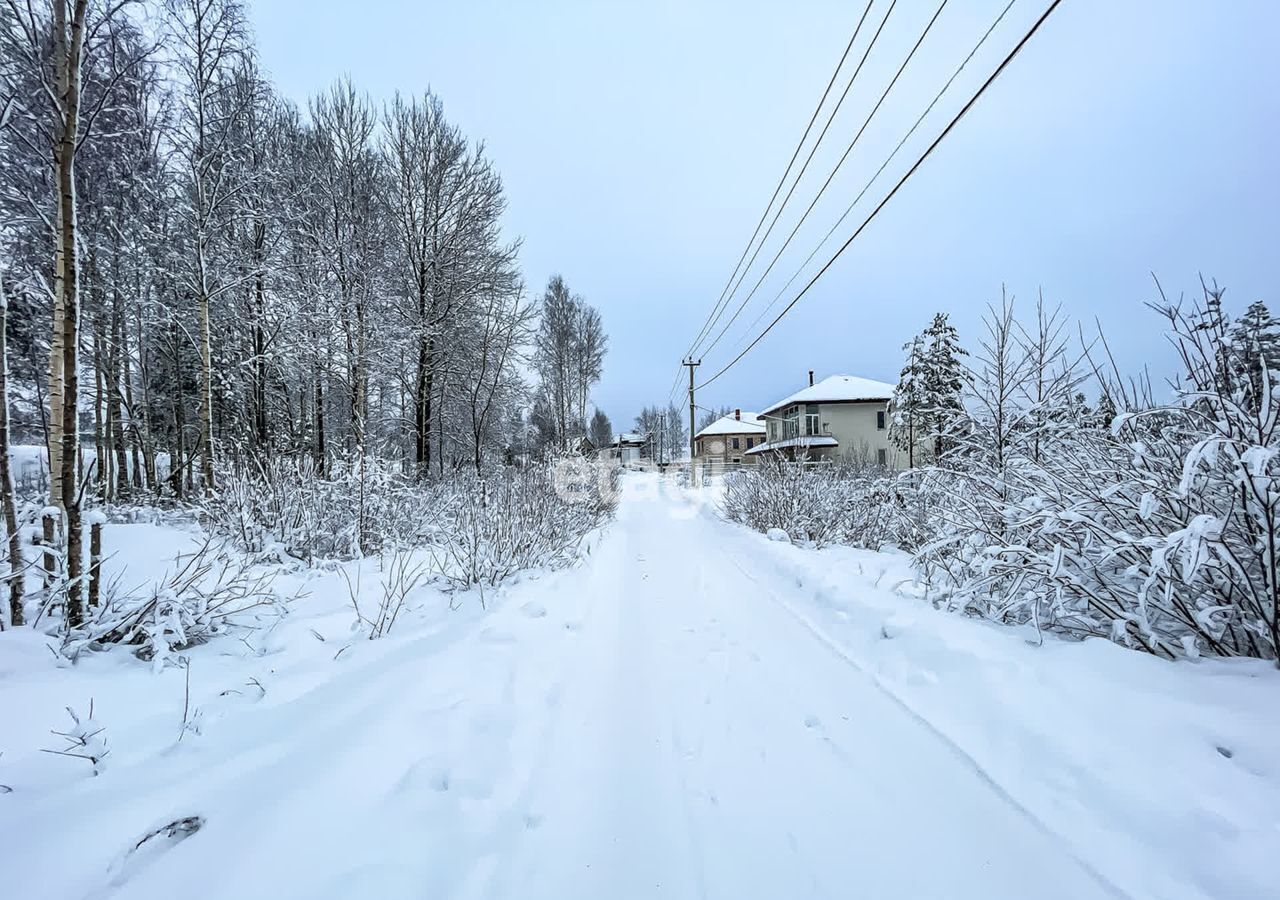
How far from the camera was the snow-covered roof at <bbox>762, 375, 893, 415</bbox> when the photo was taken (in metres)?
30.5

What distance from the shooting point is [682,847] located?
157 centimetres

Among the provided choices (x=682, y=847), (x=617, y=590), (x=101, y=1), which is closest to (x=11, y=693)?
(x=682, y=847)

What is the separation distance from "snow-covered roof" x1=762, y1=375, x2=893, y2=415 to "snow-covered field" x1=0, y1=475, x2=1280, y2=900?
30.2 metres

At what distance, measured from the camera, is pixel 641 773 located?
196 centimetres

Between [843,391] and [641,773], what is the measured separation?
3315 cm

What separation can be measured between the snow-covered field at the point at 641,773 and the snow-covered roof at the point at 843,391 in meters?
30.2

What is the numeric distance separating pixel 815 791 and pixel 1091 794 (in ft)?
3.17

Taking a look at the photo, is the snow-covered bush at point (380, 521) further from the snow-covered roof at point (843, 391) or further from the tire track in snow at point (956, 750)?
the snow-covered roof at point (843, 391)

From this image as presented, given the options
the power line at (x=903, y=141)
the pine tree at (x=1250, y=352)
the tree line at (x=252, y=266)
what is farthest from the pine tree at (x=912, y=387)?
the pine tree at (x=1250, y=352)

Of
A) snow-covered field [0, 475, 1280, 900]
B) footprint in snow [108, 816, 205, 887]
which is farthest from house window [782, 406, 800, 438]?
footprint in snow [108, 816, 205, 887]

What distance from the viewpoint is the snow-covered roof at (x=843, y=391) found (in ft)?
100

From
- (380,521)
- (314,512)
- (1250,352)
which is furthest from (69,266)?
(1250,352)

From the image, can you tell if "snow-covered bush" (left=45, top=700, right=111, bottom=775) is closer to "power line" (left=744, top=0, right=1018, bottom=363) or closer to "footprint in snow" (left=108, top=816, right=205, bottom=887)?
"footprint in snow" (left=108, top=816, right=205, bottom=887)

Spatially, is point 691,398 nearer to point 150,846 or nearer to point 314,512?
point 314,512
